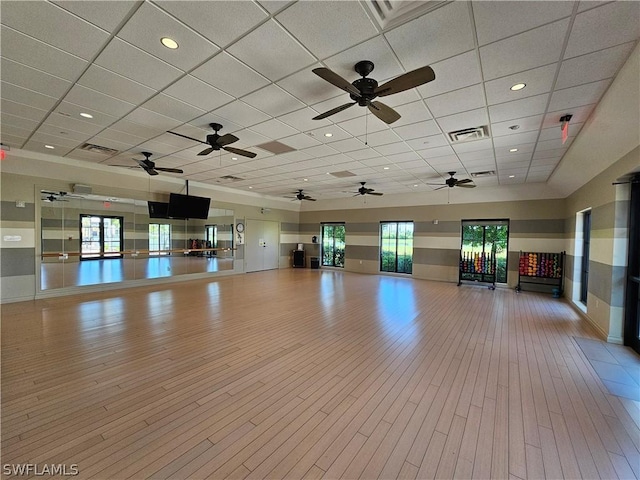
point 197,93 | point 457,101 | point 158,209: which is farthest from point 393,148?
point 158,209

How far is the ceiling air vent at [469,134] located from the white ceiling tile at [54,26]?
191 inches

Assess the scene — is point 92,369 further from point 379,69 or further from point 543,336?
point 543,336

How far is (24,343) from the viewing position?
3885 mm

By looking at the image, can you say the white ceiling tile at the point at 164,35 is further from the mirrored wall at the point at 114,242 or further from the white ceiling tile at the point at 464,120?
the mirrored wall at the point at 114,242

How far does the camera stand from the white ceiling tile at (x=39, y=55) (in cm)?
255

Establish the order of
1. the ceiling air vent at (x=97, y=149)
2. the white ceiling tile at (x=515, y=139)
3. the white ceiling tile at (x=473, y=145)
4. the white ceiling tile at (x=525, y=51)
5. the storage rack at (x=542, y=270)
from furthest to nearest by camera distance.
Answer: the storage rack at (x=542, y=270) < the ceiling air vent at (x=97, y=149) < the white ceiling tile at (x=473, y=145) < the white ceiling tile at (x=515, y=139) < the white ceiling tile at (x=525, y=51)

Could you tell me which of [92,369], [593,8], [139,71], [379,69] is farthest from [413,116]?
[92,369]

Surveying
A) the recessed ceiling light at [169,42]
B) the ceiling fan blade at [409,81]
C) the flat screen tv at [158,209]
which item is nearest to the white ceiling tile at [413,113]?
the ceiling fan blade at [409,81]

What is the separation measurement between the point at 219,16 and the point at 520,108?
151 inches

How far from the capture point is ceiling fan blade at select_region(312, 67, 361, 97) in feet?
7.85

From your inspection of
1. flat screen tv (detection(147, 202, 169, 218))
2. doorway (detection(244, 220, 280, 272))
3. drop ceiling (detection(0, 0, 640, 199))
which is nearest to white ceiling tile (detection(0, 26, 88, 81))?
drop ceiling (detection(0, 0, 640, 199))

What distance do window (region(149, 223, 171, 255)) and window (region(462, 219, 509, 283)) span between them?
408 inches

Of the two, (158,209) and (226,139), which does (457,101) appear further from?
(158,209)

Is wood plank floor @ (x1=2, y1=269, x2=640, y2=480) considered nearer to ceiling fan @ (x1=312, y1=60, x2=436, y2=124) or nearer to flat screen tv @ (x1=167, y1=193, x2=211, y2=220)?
ceiling fan @ (x1=312, y1=60, x2=436, y2=124)
